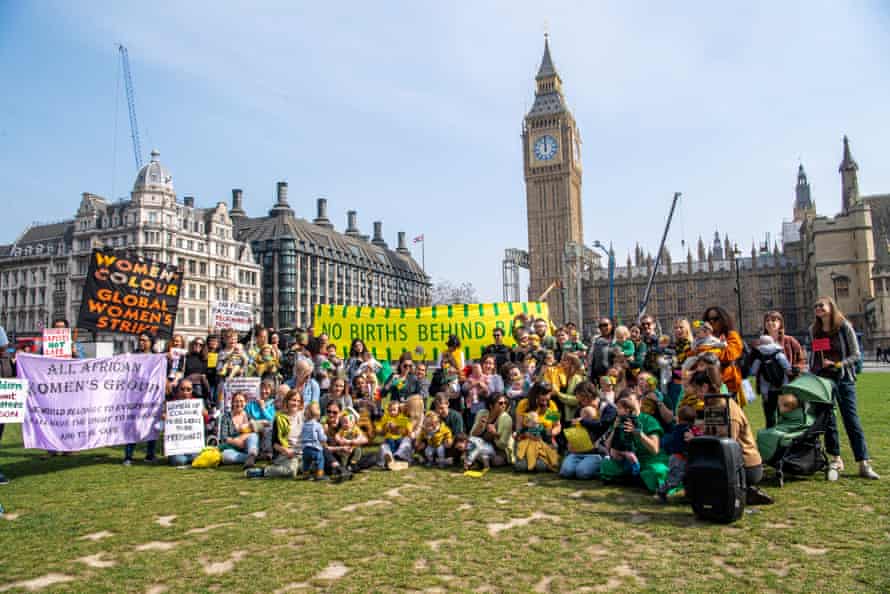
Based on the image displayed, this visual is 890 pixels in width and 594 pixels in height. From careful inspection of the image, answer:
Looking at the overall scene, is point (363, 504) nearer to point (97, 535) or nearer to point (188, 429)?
point (97, 535)

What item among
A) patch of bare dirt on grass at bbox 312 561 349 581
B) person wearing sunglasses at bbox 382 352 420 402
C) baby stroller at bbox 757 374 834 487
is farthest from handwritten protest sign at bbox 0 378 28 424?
baby stroller at bbox 757 374 834 487

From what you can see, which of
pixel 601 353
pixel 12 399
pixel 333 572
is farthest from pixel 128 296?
pixel 333 572

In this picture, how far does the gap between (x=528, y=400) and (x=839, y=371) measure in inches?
156

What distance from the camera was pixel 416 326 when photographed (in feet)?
51.7

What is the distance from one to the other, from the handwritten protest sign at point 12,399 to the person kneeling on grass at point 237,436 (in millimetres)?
2850

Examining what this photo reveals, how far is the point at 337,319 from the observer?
631 inches

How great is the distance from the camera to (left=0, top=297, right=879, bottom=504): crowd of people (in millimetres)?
7613

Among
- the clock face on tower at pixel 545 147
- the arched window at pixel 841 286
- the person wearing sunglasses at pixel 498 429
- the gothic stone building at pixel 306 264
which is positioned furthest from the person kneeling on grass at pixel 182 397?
the clock face on tower at pixel 545 147

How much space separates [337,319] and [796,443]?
10953mm

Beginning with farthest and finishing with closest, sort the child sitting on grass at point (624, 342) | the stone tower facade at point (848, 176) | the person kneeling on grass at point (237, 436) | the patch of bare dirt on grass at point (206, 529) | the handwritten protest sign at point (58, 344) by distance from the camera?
the stone tower facade at point (848, 176) → the handwritten protest sign at point (58, 344) → the child sitting on grass at point (624, 342) → the person kneeling on grass at point (237, 436) → the patch of bare dirt on grass at point (206, 529)

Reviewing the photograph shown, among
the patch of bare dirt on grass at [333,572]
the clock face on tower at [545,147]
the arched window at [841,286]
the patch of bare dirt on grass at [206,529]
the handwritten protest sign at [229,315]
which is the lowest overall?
the patch of bare dirt on grass at [333,572]

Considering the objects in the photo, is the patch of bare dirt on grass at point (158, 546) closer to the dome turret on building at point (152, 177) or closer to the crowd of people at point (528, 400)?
the crowd of people at point (528, 400)

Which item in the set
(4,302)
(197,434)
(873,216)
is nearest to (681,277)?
(873,216)

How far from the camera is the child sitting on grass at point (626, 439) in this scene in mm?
7703
